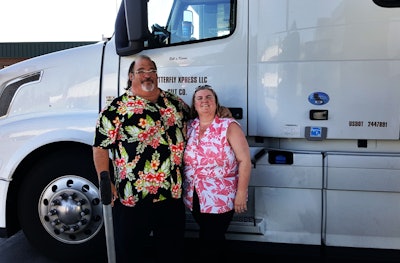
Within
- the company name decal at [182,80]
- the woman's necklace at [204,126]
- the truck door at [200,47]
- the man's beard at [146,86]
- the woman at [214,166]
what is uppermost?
the truck door at [200,47]

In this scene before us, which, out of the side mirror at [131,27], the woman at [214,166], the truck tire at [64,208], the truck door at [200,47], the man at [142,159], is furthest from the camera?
the truck tire at [64,208]

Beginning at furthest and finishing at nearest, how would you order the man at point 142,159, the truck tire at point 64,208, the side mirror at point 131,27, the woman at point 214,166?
the truck tire at point 64,208
the side mirror at point 131,27
the woman at point 214,166
the man at point 142,159

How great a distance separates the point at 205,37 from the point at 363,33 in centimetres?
114

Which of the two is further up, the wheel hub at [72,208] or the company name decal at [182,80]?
the company name decal at [182,80]

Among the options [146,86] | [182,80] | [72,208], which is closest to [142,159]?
[146,86]

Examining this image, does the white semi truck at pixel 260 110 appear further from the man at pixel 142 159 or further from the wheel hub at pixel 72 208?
the man at pixel 142 159

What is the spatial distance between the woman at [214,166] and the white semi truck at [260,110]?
0.47m

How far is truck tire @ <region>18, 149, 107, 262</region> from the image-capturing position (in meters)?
3.02

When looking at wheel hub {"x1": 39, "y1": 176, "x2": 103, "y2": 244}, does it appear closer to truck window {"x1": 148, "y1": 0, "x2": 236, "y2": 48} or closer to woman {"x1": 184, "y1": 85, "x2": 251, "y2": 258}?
woman {"x1": 184, "y1": 85, "x2": 251, "y2": 258}

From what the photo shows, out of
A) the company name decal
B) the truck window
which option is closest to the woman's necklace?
the company name decal

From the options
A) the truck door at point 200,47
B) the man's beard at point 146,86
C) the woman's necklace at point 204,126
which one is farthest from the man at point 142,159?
the truck door at point 200,47

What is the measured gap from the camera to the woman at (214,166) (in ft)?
8.02

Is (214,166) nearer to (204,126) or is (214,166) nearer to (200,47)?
(204,126)

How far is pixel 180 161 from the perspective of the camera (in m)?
2.47
